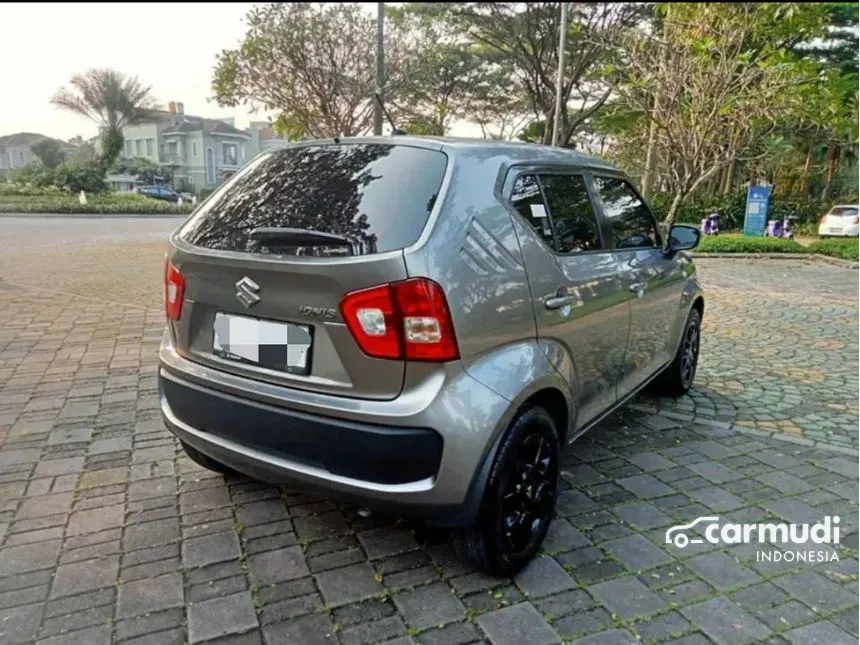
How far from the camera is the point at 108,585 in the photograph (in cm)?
228

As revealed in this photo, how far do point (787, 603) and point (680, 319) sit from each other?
2.17m

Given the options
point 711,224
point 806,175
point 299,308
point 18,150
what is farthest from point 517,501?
→ point 18,150

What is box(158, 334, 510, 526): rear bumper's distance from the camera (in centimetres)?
203

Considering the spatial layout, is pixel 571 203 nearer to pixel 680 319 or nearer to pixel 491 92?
pixel 680 319

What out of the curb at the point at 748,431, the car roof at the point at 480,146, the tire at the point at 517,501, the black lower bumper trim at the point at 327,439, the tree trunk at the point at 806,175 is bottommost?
the curb at the point at 748,431

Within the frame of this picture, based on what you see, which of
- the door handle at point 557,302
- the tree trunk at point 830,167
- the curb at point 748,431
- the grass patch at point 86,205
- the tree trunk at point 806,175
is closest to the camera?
the door handle at point 557,302

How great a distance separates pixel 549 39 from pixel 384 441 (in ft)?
62.9

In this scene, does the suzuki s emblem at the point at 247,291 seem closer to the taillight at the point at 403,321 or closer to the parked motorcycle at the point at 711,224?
the taillight at the point at 403,321

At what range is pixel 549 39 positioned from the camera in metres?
18.6

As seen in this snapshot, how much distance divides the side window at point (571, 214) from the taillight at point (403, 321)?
860 millimetres

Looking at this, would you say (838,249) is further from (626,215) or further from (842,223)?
(626,215)

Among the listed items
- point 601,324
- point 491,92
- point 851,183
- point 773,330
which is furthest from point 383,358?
point 851,183

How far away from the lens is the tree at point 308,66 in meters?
13.8

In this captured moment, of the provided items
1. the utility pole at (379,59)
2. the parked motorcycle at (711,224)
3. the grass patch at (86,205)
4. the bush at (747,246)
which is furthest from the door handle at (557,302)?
the grass patch at (86,205)
